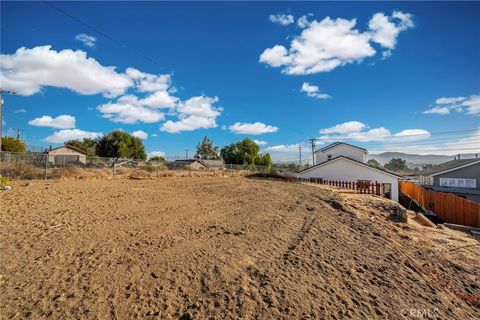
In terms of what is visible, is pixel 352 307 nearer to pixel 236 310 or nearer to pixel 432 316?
pixel 432 316

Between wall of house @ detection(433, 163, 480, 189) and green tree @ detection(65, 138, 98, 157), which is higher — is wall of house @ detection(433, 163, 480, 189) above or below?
below

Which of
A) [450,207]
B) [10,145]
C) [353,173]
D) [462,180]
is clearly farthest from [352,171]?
[10,145]

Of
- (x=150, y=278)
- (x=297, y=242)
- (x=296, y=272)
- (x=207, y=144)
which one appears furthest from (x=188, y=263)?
(x=207, y=144)

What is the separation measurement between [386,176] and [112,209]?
2656 cm

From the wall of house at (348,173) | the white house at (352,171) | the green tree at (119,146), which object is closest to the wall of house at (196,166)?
the green tree at (119,146)

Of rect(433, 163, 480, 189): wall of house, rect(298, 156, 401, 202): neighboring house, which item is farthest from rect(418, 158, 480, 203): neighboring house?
rect(298, 156, 401, 202): neighboring house

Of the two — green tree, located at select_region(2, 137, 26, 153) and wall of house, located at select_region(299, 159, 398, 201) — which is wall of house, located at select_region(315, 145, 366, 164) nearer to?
wall of house, located at select_region(299, 159, 398, 201)

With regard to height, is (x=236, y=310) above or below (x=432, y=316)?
above

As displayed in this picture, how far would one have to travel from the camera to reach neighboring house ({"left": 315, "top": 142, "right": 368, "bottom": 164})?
112 ft

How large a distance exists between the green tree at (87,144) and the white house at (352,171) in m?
51.2

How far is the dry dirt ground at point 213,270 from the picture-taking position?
3459 millimetres

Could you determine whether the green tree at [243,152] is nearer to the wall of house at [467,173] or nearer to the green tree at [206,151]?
the green tree at [206,151]

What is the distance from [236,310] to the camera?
3.37 meters

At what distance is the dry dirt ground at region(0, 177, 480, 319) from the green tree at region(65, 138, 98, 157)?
59856 mm
